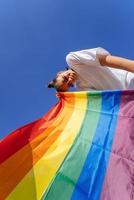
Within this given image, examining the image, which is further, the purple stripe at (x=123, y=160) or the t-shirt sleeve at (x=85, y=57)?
the t-shirt sleeve at (x=85, y=57)

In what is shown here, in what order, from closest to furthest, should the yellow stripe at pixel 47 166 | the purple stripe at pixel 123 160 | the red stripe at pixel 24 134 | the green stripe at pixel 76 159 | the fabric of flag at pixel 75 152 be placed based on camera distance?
1. the purple stripe at pixel 123 160
2. the fabric of flag at pixel 75 152
3. the green stripe at pixel 76 159
4. the yellow stripe at pixel 47 166
5. the red stripe at pixel 24 134

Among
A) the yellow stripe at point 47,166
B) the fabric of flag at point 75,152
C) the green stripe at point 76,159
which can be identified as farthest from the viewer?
the yellow stripe at point 47,166

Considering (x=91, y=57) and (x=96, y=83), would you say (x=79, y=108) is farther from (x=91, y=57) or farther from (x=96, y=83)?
(x=91, y=57)

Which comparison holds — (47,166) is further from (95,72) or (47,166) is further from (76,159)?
(95,72)

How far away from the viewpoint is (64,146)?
3.83 meters

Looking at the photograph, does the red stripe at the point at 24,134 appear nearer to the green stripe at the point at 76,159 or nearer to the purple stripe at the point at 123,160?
the green stripe at the point at 76,159

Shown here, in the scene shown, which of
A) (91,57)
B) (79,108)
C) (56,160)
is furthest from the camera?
(79,108)

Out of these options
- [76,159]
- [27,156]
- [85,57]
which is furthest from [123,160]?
[27,156]

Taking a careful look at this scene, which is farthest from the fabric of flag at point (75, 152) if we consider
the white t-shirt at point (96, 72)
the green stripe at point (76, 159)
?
the white t-shirt at point (96, 72)

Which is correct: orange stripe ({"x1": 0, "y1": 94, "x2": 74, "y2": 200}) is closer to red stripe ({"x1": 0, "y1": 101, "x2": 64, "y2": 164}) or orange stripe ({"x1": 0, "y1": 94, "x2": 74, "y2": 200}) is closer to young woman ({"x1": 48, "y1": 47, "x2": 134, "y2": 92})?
red stripe ({"x1": 0, "y1": 101, "x2": 64, "y2": 164})

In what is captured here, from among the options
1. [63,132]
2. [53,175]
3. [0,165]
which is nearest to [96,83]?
[63,132]

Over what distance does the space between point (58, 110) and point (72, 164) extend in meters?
0.72

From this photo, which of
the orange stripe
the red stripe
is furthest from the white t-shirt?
the red stripe

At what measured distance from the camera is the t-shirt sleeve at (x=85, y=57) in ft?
11.5
